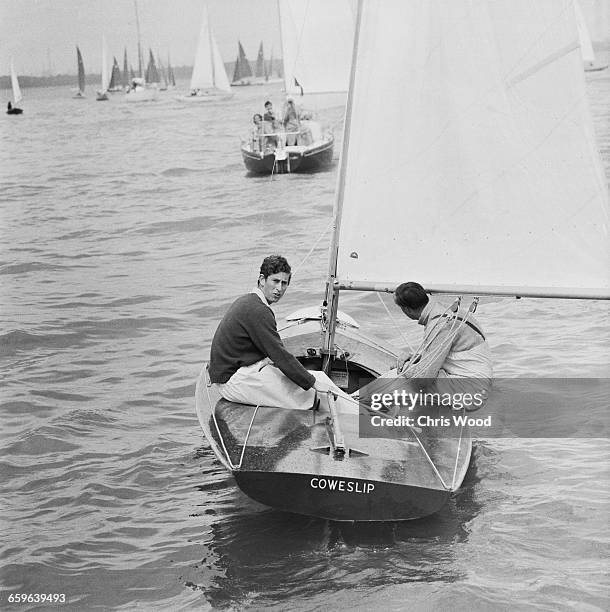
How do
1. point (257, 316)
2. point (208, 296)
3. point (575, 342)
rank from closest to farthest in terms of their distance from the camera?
1. point (257, 316)
2. point (575, 342)
3. point (208, 296)

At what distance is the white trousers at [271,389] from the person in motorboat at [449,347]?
1.94 ft

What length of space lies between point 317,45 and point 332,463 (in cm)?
1934

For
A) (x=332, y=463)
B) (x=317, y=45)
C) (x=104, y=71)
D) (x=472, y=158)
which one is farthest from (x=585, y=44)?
(x=104, y=71)

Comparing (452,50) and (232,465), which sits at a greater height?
(452,50)

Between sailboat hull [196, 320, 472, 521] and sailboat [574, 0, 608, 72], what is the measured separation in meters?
2.96

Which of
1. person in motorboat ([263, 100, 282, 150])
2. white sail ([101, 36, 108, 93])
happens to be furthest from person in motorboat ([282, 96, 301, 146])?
white sail ([101, 36, 108, 93])

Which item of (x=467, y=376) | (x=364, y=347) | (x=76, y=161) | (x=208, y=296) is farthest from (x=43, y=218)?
(x=467, y=376)

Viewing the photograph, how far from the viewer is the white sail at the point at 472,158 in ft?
22.1

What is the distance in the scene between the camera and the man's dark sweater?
636 cm

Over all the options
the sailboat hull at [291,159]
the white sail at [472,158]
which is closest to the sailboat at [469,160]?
the white sail at [472,158]

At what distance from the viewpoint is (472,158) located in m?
6.88

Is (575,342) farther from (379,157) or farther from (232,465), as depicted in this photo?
(232,465)

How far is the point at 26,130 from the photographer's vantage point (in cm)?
4128

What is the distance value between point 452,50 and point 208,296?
7.10m
